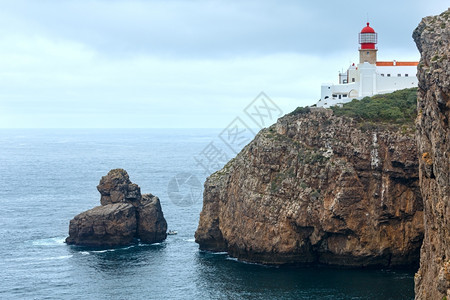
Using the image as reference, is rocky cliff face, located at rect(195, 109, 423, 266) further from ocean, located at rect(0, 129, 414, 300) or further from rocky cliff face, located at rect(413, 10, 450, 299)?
rocky cliff face, located at rect(413, 10, 450, 299)

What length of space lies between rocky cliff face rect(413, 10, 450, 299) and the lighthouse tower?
41.5 metres

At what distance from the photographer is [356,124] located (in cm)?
8288

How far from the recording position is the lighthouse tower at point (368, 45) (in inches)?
3885

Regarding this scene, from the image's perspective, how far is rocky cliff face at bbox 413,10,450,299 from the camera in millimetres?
47875

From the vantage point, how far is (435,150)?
49.3 metres

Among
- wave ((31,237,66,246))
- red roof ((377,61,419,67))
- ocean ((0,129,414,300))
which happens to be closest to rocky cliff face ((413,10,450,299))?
ocean ((0,129,414,300))

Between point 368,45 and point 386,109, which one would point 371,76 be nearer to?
point 368,45

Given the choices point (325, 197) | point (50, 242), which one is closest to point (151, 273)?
point (325, 197)

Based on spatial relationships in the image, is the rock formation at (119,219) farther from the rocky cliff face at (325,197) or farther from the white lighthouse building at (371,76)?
the white lighthouse building at (371,76)

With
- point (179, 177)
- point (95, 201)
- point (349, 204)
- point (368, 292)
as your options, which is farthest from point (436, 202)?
point (179, 177)

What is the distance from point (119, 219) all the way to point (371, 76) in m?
35.2

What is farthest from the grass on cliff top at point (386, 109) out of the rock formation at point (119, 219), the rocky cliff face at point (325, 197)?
the rock formation at point (119, 219)

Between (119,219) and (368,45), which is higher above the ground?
(368,45)

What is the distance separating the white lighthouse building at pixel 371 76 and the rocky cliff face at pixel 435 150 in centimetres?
4069
